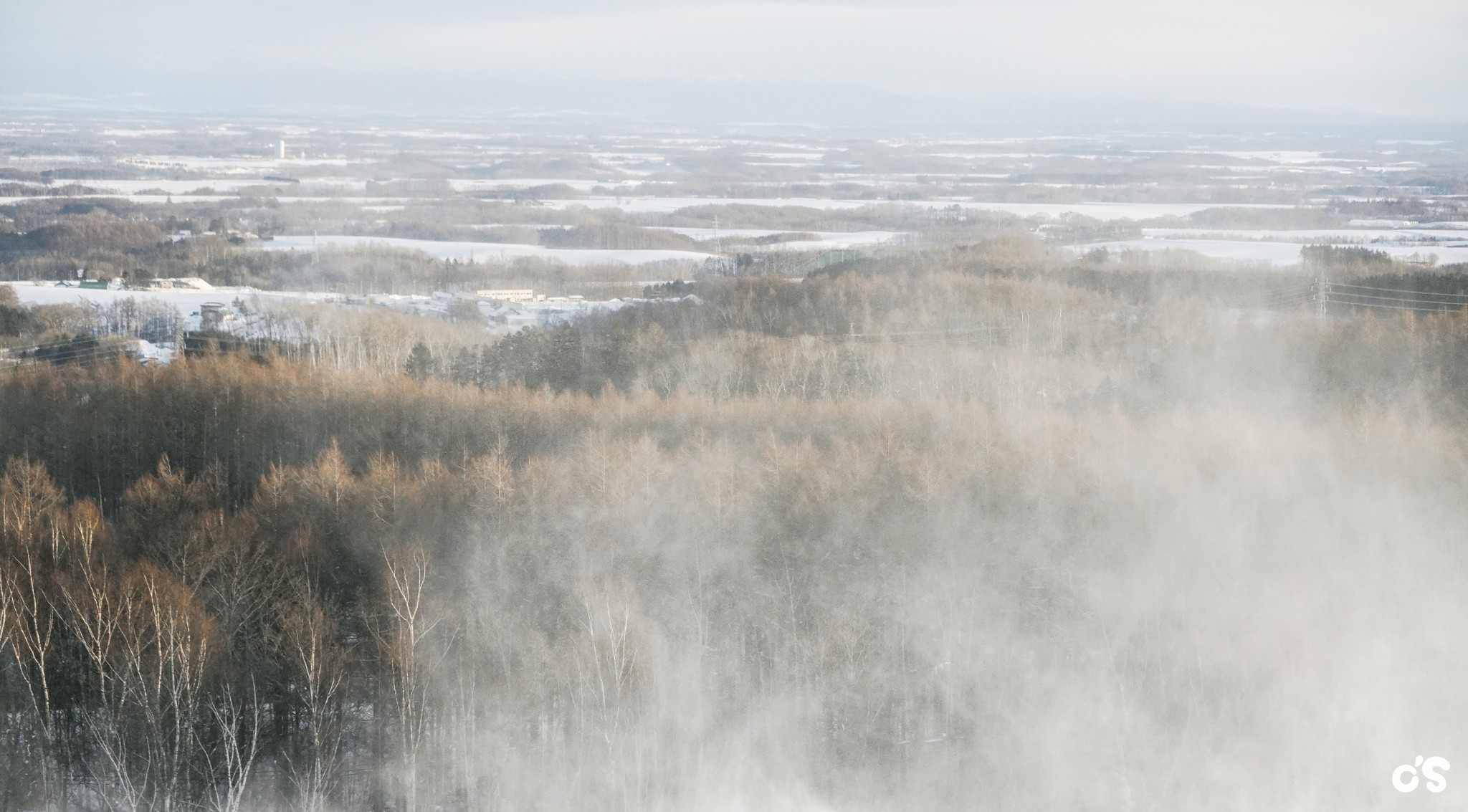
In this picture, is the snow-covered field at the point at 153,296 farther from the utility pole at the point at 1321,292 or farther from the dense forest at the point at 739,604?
the utility pole at the point at 1321,292

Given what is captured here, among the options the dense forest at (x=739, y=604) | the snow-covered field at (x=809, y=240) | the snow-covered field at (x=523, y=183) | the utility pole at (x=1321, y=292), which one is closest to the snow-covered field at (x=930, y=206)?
the snow-covered field at (x=523, y=183)

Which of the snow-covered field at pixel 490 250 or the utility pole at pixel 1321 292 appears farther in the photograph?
the snow-covered field at pixel 490 250

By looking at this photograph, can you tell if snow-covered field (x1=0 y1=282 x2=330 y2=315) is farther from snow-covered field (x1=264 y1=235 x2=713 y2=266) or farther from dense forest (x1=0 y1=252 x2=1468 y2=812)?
dense forest (x1=0 y1=252 x2=1468 y2=812)

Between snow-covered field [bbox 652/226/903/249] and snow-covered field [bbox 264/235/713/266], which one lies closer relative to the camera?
snow-covered field [bbox 264/235/713/266]

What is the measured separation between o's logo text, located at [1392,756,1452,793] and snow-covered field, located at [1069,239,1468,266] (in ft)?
103

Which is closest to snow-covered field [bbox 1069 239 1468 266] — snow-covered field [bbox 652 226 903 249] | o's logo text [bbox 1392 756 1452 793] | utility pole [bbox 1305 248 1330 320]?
utility pole [bbox 1305 248 1330 320]

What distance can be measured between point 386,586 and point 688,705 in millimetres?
4712

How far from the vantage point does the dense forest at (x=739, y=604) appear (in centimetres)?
1856

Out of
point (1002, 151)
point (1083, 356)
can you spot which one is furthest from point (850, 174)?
point (1083, 356)

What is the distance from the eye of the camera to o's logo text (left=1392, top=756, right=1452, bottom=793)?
18.9 metres

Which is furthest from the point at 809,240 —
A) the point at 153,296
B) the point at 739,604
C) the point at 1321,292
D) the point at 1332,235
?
the point at 739,604

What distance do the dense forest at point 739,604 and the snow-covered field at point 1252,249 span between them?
19668 millimetres

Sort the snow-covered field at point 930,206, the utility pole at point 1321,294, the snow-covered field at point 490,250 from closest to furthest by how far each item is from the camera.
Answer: the utility pole at point 1321,294
the snow-covered field at point 490,250
the snow-covered field at point 930,206

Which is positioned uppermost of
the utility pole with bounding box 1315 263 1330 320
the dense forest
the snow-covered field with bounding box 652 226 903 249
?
the utility pole with bounding box 1315 263 1330 320
